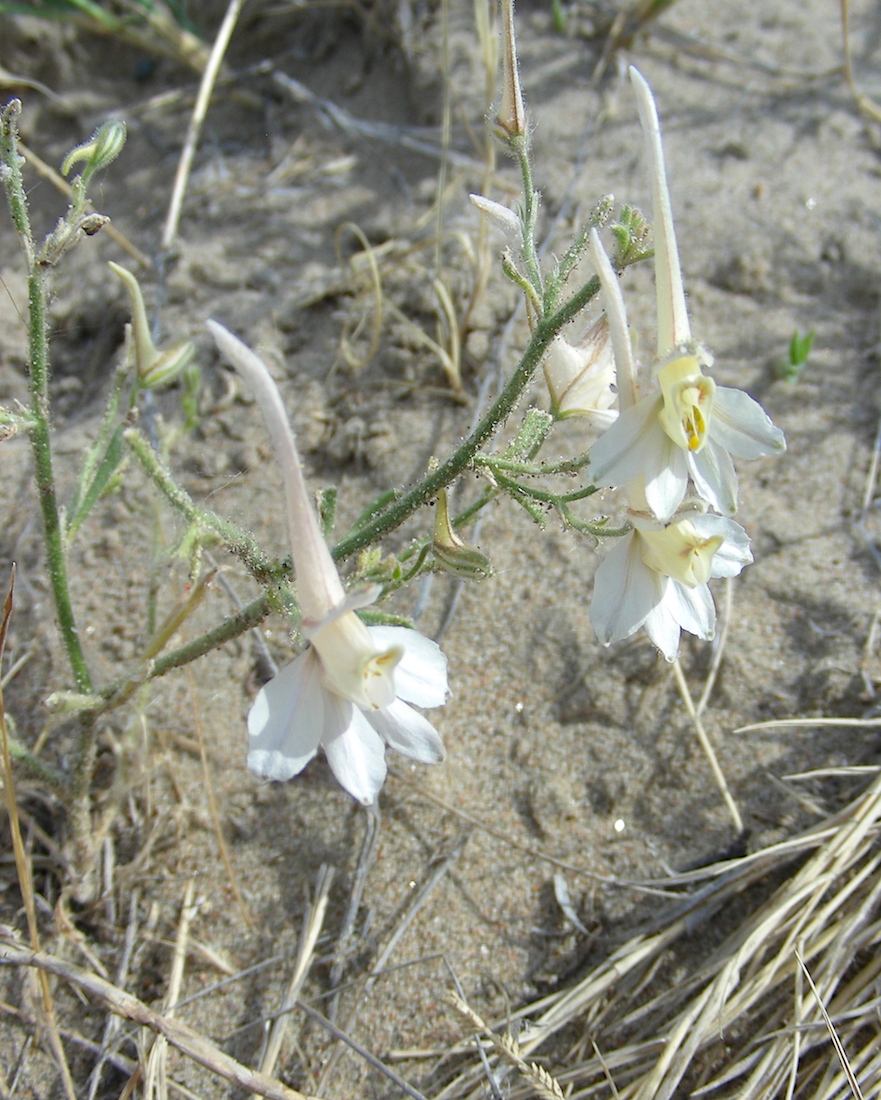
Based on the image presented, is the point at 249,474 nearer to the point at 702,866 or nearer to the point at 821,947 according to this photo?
the point at 702,866

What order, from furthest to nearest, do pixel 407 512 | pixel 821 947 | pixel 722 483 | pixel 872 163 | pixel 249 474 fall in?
1. pixel 872 163
2. pixel 249 474
3. pixel 821 947
4. pixel 407 512
5. pixel 722 483

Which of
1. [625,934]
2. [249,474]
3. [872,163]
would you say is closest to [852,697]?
[625,934]

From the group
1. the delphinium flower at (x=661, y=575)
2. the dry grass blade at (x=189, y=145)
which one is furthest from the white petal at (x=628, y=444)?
the dry grass blade at (x=189, y=145)

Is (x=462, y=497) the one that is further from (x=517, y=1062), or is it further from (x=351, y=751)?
(x=517, y=1062)

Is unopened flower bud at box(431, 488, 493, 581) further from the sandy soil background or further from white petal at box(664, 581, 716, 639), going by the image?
the sandy soil background

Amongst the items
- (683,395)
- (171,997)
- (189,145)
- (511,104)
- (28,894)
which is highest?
(511,104)

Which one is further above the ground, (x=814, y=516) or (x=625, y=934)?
(x=814, y=516)

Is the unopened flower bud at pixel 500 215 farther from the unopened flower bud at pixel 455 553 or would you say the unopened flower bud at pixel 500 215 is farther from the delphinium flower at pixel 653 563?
the unopened flower bud at pixel 455 553

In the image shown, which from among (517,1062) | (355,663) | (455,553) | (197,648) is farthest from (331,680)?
(517,1062)
